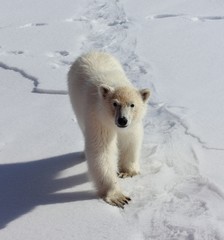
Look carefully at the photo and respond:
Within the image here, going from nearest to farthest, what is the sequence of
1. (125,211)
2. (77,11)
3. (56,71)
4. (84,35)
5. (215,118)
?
(125,211) < (215,118) < (56,71) < (84,35) < (77,11)

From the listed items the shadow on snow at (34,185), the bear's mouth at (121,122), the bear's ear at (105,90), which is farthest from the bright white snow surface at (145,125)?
the bear's ear at (105,90)

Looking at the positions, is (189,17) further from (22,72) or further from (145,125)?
(145,125)

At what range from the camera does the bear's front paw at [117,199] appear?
362 cm

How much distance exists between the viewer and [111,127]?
3.67 meters

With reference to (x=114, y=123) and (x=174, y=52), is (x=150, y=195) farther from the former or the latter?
(x=174, y=52)

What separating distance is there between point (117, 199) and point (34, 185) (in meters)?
0.69

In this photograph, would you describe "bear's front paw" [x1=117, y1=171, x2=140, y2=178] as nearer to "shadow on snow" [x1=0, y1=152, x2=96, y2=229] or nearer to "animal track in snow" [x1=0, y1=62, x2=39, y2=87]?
"shadow on snow" [x1=0, y1=152, x2=96, y2=229]

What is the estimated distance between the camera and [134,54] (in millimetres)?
6652

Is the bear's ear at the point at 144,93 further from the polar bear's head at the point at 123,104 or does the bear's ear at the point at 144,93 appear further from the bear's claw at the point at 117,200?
the bear's claw at the point at 117,200

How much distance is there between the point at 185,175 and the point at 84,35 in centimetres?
411

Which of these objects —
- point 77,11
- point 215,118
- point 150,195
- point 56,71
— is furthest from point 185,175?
point 77,11

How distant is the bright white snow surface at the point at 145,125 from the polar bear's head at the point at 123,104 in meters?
0.59

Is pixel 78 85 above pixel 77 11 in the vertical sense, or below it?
above

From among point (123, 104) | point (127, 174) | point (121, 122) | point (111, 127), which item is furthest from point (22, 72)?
point (121, 122)
